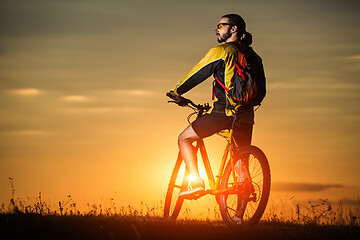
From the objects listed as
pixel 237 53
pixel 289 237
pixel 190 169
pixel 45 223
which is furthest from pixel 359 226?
pixel 45 223

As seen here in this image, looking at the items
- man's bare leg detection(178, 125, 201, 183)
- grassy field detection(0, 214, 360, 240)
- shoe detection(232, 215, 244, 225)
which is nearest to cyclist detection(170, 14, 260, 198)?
man's bare leg detection(178, 125, 201, 183)

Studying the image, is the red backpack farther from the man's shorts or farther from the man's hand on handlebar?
the man's hand on handlebar

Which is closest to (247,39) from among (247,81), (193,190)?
(247,81)

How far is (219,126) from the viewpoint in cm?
896

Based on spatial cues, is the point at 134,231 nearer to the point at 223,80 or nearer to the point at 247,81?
the point at 223,80

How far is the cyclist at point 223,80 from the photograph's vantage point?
8641 mm

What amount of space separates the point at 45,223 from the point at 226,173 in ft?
9.24

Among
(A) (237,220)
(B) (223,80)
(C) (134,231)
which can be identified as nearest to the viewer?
(C) (134,231)

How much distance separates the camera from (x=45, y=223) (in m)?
8.74

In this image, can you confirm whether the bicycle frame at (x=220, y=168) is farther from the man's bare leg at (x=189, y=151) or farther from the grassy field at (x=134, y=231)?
→ the grassy field at (x=134, y=231)

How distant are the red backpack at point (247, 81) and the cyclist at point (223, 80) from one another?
0.27 feet

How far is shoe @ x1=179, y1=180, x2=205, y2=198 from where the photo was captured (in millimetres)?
9320

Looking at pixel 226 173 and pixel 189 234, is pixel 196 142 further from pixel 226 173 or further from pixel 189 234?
pixel 189 234

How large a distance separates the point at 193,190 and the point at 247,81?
203cm
